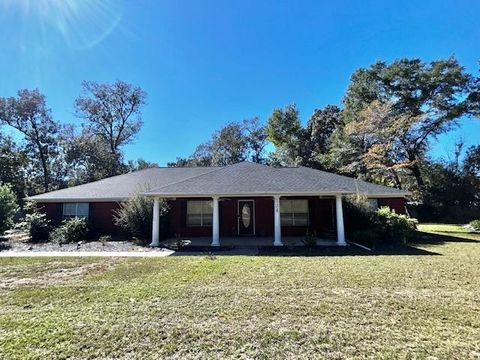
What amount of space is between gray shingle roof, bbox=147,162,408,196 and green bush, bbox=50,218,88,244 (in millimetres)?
4907

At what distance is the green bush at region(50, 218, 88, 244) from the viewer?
1498 centimetres

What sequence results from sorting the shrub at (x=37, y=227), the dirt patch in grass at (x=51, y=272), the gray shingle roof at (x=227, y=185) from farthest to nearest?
1. the shrub at (x=37, y=227)
2. the gray shingle roof at (x=227, y=185)
3. the dirt patch in grass at (x=51, y=272)

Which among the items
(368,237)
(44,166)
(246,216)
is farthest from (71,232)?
(44,166)

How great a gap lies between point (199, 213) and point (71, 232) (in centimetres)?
637

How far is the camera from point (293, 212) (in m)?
16.6

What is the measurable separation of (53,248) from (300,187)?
10941 millimetres

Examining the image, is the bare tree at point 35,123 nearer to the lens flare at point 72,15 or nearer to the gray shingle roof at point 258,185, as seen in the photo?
the lens flare at point 72,15

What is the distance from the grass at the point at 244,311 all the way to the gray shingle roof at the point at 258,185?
444 centimetres

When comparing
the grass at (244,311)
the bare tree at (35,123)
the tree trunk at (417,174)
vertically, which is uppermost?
the bare tree at (35,123)

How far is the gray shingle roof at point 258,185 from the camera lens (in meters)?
12.9

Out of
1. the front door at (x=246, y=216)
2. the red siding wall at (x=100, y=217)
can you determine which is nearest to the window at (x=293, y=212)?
the front door at (x=246, y=216)

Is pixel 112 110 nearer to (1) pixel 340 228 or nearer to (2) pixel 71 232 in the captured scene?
(2) pixel 71 232

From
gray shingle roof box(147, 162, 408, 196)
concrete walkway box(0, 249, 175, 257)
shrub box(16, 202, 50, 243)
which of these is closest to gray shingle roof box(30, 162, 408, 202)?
gray shingle roof box(147, 162, 408, 196)

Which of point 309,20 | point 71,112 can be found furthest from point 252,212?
point 71,112
